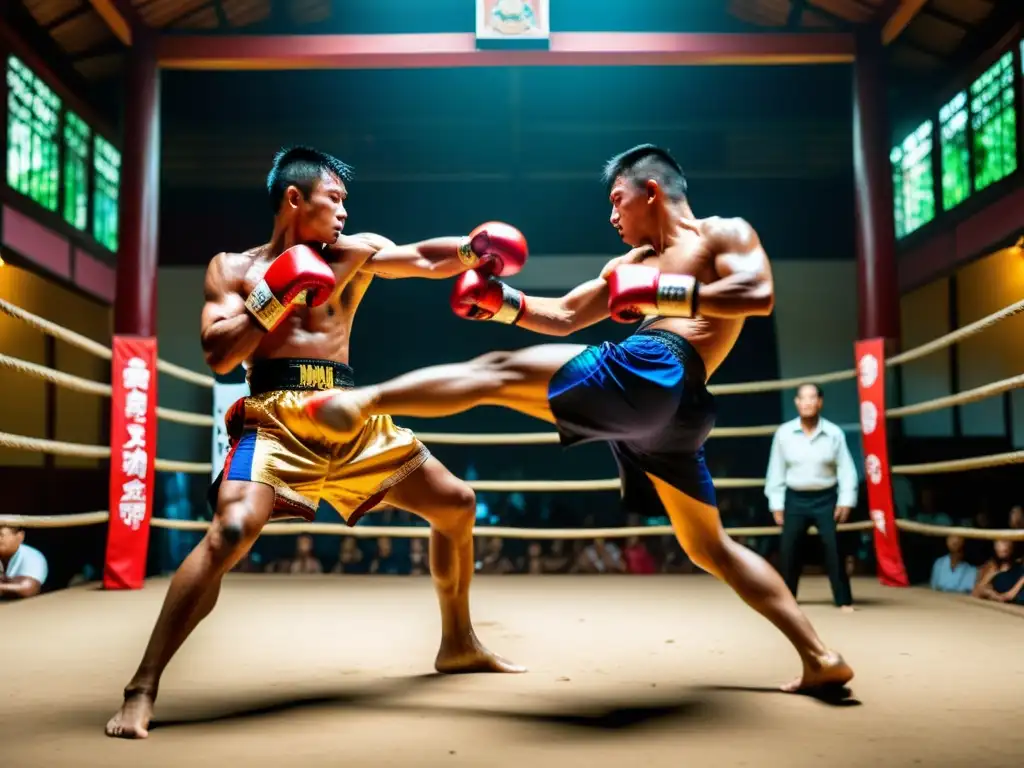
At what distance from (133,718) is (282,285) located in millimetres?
847

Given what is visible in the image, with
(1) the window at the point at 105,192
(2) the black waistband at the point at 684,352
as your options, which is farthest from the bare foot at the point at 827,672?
(1) the window at the point at 105,192

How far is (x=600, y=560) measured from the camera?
6160 mm

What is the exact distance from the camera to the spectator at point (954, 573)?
4641mm

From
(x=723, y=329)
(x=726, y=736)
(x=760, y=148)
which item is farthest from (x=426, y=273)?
(x=760, y=148)

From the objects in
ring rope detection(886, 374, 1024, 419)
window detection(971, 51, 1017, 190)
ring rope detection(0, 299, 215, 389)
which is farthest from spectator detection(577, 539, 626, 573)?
window detection(971, 51, 1017, 190)

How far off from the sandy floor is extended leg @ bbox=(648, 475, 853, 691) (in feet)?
0.34

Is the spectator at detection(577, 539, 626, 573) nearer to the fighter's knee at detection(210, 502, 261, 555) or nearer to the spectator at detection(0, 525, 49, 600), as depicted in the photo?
the spectator at detection(0, 525, 49, 600)

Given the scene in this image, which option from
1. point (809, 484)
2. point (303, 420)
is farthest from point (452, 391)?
point (809, 484)

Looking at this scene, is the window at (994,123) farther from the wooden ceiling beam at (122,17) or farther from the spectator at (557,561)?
the wooden ceiling beam at (122,17)

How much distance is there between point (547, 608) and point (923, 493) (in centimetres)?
318

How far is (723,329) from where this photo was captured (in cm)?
219

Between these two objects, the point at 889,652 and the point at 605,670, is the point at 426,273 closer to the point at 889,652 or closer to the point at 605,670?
the point at 605,670

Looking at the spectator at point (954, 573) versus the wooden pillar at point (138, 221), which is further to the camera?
the wooden pillar at point (138, 221)

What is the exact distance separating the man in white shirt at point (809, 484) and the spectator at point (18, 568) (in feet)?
9.82
